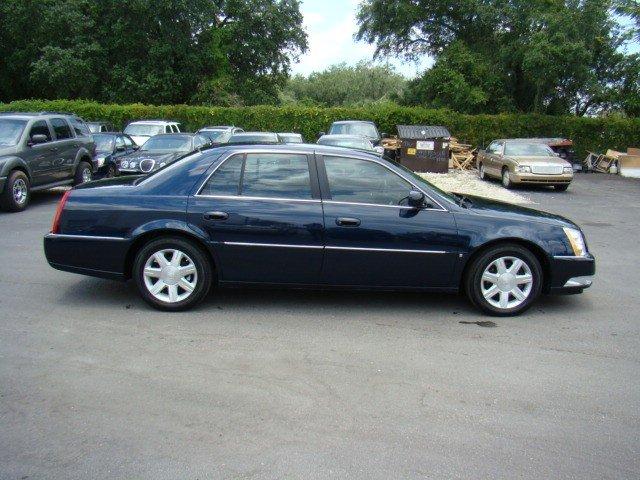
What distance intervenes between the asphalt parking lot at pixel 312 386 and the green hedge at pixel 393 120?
21.8m

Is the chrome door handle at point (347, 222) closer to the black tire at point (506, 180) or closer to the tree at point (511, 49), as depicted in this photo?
the black tire at point (506, 180)

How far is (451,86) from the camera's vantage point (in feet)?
98.3

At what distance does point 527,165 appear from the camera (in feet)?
55.1

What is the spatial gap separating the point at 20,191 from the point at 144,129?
35.6 feet

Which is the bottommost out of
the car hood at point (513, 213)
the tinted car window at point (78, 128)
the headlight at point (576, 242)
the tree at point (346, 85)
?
the headlight at point (576, 242)

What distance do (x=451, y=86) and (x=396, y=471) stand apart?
29.0 m

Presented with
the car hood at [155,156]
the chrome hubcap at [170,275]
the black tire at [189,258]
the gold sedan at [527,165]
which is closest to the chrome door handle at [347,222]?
the black tire at [189,258]

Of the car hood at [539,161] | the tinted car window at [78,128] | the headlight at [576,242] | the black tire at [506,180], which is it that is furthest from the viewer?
the black tire at [506,180]

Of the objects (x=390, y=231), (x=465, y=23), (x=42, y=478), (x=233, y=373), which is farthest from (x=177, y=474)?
(x=465, y=23)

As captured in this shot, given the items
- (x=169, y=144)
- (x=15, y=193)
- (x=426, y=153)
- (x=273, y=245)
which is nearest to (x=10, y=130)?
(x=15, y=193)

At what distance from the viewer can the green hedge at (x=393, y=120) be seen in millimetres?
26828

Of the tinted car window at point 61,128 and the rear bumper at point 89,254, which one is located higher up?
the tinted car window at point 61,128

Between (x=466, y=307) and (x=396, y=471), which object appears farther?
(x=466, y=307)

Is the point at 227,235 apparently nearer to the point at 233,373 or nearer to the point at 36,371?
the point at 233,373
